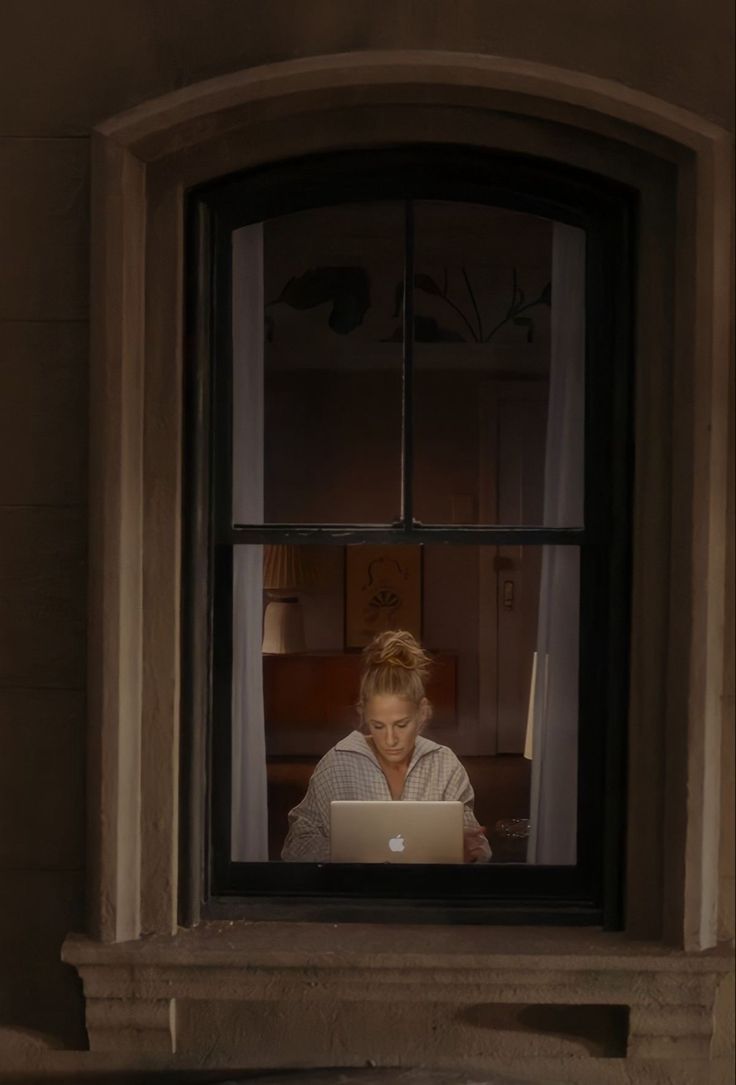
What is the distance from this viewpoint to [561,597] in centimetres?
331

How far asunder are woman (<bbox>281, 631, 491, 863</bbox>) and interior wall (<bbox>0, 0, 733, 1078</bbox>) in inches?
23.5

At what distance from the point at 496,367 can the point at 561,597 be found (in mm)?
603

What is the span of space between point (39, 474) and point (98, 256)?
0.54 m

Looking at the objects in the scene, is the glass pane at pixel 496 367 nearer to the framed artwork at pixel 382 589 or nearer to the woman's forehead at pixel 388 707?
the framed artwork at pixel 382 589

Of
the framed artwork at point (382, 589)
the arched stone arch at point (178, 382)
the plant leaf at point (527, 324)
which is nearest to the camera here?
the arched stone arch at point (178, 382)

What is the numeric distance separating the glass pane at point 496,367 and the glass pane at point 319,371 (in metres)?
0.09

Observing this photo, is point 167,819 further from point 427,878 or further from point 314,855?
point 427,878

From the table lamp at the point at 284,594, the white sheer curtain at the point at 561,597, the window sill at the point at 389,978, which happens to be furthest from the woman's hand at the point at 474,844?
the table lamp at the point at 284,594

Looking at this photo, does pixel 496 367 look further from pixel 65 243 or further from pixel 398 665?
pixel 65 243

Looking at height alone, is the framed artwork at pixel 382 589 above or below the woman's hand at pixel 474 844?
above

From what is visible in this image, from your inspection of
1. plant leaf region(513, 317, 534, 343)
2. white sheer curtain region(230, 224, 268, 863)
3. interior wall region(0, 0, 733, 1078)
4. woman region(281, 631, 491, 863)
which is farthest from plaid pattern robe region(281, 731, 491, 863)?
plant leaf region(513, 317, 534, 343)

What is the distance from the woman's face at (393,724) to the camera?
3410 millimetres

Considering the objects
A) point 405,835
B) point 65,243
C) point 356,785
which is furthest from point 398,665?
point 65,243

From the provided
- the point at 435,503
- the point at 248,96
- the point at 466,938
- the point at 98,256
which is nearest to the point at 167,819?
the point at 466,938
